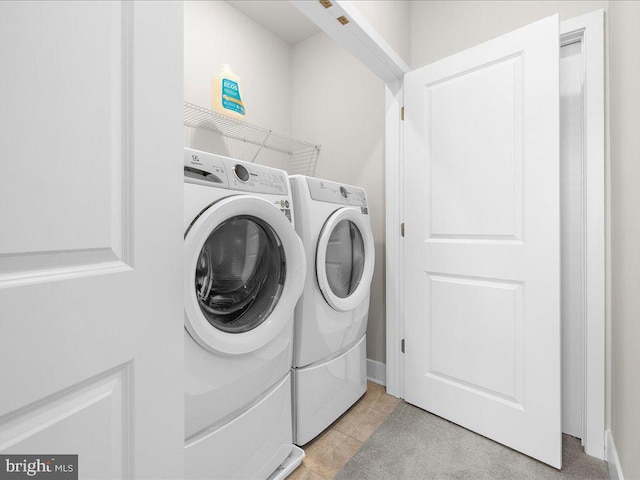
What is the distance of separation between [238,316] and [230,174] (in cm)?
52

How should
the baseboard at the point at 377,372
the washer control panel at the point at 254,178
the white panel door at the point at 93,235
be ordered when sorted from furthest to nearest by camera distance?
1. the baseboard at the point at 377,372
2. the washer control panel at the point at 254,178
3. the white panel door at the point at 93,235

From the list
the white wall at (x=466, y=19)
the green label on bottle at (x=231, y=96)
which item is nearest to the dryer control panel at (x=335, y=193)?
the green label on bottle at (x=231, y=96)

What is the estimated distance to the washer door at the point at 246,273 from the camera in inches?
39.5

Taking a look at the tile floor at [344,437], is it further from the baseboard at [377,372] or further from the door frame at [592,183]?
the door frame at [592,183]

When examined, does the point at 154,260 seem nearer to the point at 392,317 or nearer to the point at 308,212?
the point at 308,212

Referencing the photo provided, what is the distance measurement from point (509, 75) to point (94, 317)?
173 cm

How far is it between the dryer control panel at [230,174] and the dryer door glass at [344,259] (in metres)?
0.46

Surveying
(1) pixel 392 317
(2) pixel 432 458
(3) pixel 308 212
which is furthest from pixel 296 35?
(2) pixel 432 458

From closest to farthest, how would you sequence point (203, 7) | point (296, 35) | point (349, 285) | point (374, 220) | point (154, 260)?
1. point (154, 260)
2. point (349, 285)
3. point (203, 7)
4. point (374, 220)
5. point (296, 35)

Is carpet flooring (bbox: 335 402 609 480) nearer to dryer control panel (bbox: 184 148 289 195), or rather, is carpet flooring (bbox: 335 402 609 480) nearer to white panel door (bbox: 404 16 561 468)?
white panel door (bbox: 404 16 561 468)

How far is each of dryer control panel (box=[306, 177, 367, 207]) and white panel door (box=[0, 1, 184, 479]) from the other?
84 centimetres

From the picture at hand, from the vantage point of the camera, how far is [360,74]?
85.6 inches

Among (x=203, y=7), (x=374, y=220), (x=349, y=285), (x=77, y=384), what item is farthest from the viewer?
(x=374, y=220)

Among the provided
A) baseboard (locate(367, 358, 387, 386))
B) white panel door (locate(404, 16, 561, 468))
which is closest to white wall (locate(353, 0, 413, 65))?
white panel door (locate(404, 16, 561, 468))
